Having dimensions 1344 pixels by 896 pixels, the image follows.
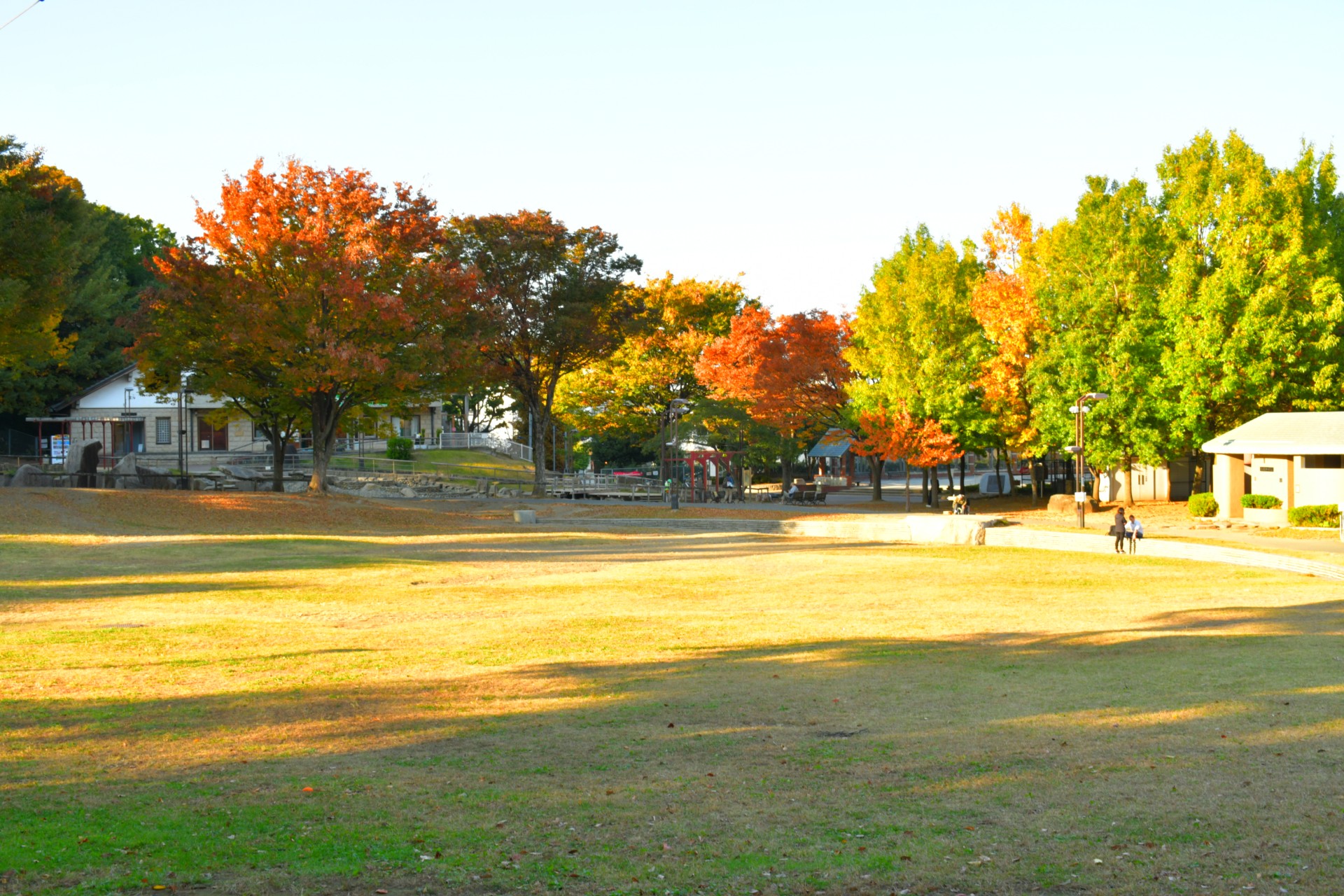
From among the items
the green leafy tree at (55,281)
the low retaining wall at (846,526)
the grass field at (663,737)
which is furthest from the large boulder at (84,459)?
the grass field at (663,737)

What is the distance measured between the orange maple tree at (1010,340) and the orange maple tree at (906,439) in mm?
2641

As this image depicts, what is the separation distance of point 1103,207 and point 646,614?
121 feet

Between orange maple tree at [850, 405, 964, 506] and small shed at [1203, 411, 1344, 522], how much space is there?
10.9m

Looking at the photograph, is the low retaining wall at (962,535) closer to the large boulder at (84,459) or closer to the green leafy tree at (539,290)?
the green leafy tree at (539,290)

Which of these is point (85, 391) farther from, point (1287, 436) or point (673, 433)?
point (1287, 436)

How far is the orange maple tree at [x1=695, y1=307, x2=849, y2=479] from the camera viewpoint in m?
55.9

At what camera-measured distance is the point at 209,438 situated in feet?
231

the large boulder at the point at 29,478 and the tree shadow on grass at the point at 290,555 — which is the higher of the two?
the large boulder at the point at 29,478

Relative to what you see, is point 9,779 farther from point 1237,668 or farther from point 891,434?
point 891,434

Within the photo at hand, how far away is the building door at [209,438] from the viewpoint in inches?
2756

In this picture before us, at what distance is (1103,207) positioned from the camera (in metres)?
49.6

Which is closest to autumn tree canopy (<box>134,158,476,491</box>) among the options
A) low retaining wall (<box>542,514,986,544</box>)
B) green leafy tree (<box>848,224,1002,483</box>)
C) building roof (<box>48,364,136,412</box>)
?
low retaining wall (<box>542,514,986,544</box>)

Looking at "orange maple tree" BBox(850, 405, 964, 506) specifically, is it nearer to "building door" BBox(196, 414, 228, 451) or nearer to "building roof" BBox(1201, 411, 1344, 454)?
"building roof" BBox(1201, 411, 1344, 454)

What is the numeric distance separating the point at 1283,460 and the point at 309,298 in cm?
3514
